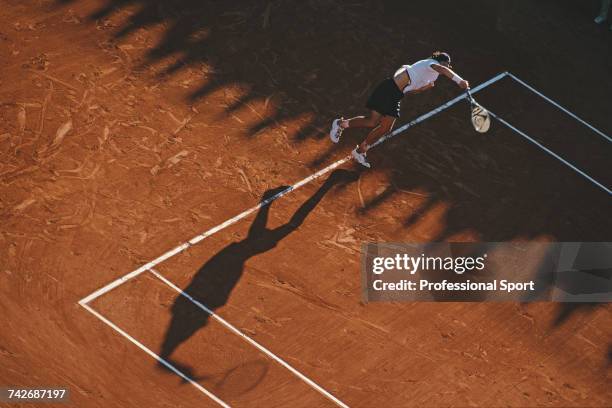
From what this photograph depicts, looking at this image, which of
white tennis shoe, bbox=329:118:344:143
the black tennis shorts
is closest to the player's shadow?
white tennis shoe, bbox=329:118:344:143

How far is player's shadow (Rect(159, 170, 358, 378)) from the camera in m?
11.7

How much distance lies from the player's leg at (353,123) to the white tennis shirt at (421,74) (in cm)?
77

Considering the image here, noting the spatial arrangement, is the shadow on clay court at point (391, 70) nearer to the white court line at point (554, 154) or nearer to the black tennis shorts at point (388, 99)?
the white court line at point (554, 154)

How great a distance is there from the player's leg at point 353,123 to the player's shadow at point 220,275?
100 centimetres

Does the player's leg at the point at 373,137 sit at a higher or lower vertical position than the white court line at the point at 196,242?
higher

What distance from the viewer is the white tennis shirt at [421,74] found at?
44.5 feet

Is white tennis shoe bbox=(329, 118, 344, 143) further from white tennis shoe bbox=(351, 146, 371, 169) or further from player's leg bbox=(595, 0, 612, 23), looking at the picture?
player's leg bbox=(595, 0, 612, 23)

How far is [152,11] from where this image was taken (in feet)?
54.2

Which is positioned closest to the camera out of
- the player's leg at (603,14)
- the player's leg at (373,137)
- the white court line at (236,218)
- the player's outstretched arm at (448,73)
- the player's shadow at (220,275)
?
the player's shadow at (220,275)

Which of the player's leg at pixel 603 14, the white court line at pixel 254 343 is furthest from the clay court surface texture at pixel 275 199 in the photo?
the player's leg at pixel 603 14

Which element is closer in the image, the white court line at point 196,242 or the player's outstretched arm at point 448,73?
the white court line at point 196,242

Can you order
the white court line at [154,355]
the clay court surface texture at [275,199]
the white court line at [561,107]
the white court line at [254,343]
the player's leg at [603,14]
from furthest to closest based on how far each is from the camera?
1. the player's leg at [603,14]
2. the white court line at [561,107]
3. the clay court surface texture at [275,199]
4. the white court line at [254,343]
5. the white court line at [154,355]

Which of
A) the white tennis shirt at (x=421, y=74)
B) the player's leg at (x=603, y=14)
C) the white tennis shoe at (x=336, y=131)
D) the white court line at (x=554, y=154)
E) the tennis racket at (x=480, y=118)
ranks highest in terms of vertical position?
the white tennis shirt at (x=421, y=74)

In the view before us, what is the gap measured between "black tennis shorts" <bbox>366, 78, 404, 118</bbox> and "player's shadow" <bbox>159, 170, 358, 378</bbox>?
141cm
